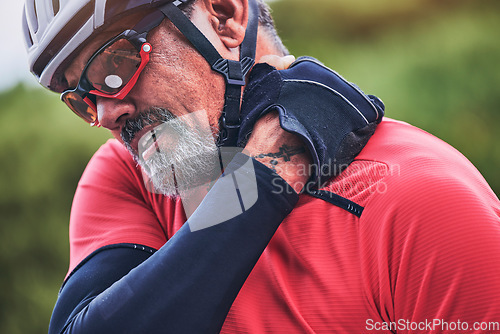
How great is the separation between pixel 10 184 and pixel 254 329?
3.13m

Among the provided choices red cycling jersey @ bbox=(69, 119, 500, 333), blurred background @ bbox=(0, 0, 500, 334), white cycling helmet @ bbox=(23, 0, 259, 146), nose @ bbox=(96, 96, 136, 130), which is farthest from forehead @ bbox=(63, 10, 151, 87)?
blurred background @ bbox=(0, 0, 500, 334)

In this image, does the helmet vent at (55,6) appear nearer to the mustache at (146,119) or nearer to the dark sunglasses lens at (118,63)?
the dark sunglasses lens at (118,63)

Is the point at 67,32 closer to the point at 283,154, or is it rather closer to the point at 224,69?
the point at 224,69

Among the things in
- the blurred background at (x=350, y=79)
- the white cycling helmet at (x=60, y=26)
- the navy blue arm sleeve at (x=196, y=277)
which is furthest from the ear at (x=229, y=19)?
the blurred background at (x=350, y=79)

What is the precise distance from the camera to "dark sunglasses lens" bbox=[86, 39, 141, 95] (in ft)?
4.54

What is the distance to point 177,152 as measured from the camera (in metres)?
1.44

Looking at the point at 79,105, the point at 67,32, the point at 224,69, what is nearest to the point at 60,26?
the point at 67,32

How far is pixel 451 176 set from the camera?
1093mm

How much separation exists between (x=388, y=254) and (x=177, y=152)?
2.38 ft

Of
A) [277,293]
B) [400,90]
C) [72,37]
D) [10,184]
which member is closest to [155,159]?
[72,37]

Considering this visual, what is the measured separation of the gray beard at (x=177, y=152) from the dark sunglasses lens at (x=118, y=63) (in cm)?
13

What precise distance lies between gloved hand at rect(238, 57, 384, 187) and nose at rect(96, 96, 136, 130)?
399 mm

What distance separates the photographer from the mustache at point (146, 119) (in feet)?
4.66

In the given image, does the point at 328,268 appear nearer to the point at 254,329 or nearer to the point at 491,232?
the point at 254,329
